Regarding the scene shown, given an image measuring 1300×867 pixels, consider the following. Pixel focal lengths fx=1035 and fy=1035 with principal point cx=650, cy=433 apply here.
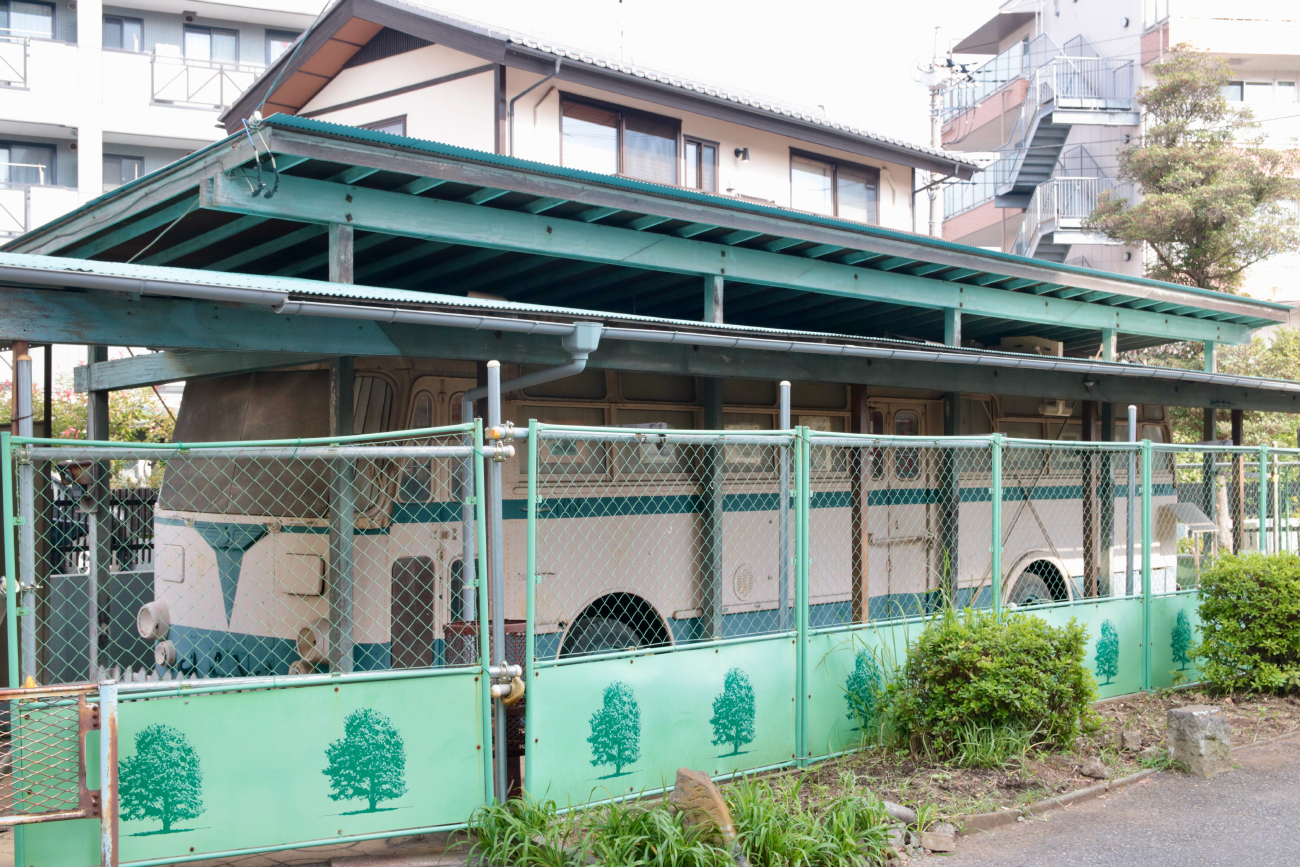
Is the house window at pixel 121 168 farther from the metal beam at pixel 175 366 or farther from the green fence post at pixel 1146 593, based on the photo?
the green fence post at pixel 1146 593

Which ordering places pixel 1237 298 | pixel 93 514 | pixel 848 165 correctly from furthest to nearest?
pixel 848 165 → pixel 1237 298 → pixel 93 514

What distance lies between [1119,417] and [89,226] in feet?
34.8

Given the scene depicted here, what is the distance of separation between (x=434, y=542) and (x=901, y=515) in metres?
4.62

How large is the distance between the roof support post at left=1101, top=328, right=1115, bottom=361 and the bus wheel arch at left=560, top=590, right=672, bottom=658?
7907mm

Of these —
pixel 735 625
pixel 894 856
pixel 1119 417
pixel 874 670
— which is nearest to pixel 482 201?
pixel 735 625

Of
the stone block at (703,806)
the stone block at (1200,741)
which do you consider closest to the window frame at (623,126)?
the stone block at (1200,741)

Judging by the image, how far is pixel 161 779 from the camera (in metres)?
4.21

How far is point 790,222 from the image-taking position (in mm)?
9539

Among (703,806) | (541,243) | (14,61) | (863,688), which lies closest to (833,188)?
(541,243)

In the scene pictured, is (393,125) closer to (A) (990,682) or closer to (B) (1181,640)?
(A) (990,682)

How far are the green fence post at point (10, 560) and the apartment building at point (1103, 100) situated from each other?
85.8 ft

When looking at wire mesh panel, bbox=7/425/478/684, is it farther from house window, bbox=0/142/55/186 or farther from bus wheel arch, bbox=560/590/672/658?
house window, bbox=0/142/55/186

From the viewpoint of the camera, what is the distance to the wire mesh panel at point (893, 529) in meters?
8.49

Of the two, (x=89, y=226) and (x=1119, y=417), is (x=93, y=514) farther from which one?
(x=1119, y=417)
